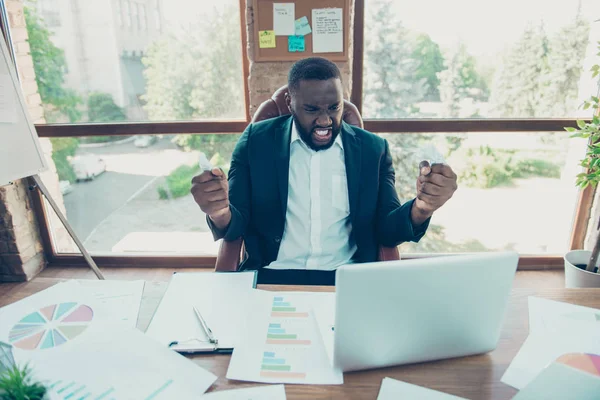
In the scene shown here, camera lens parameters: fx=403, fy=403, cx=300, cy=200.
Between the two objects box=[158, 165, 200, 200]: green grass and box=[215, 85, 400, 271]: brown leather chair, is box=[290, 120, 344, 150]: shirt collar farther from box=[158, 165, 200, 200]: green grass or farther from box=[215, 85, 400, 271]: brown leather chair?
→ box=[158, 165, 200, 200]: green grass

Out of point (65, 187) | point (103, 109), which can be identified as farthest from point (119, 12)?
point (65, 187)

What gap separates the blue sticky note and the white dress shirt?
81 centimetres

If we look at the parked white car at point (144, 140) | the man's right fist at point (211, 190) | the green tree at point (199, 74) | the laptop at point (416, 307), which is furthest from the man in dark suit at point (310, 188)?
the parked white car at point (144, 140)

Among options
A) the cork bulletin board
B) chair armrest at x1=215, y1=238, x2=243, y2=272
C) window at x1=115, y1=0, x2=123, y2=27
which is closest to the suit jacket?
chair armrest at x1=215, y1=238, x2=243, y2=272

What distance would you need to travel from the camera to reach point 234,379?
742 millimetres

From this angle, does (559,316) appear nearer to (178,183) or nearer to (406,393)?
(406,393)

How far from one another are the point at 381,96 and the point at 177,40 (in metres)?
1.26

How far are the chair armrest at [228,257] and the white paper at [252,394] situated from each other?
2.01ft

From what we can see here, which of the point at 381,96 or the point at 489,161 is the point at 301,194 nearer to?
the point at 381,96

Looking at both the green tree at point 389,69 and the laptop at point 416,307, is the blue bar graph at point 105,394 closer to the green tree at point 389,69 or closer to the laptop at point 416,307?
the laptop at point 416,307

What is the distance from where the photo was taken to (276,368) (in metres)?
0.77

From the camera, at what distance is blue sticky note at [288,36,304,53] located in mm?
2112

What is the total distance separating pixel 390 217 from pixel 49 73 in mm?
2315

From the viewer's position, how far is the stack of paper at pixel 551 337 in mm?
765
